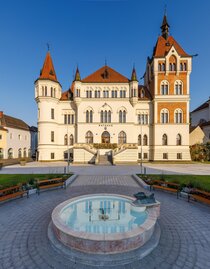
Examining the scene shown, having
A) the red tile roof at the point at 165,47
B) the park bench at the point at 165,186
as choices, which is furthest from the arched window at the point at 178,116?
the park bench at the point at 165,186

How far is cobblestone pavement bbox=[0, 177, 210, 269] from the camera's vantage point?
4059 millimetres

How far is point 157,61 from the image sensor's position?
30.2 metres

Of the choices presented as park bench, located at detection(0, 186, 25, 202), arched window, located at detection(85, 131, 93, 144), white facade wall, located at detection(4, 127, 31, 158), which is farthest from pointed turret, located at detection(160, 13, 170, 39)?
white facade wall, located at detection(4, 127, 31, 158)

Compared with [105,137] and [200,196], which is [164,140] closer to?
[105,137]

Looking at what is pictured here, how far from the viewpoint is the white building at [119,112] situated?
2986 cm

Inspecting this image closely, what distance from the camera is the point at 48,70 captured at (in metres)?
31.4

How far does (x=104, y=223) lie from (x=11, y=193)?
6.95m

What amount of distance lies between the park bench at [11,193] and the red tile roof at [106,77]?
2638 centimetres

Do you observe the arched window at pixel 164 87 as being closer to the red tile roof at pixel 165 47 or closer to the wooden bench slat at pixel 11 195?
the red tile roof at pixel 165 47

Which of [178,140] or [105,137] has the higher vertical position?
[105,137]

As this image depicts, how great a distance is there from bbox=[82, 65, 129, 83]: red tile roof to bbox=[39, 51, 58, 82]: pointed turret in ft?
23.8

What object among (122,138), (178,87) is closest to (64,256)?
(122,138)

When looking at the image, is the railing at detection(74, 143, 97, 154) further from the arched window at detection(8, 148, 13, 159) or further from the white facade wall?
the arched window at detection(8, 148, 13, 159)

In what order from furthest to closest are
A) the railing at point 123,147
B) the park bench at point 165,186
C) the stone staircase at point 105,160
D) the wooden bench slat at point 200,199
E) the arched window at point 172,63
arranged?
the arched window at point 172,63, the railing at point 123,147, the stone staircase at point 105,160, the park bench at point 165,186, the wooden bench slat at point 200,199
